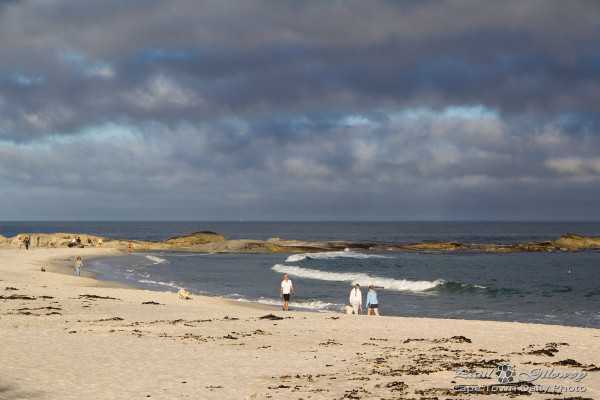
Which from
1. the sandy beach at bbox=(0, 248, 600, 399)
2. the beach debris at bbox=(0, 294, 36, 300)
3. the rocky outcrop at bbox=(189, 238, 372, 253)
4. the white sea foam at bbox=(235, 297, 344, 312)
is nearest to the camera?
the sandy beach at bbox=(0, 248, 600, 399)

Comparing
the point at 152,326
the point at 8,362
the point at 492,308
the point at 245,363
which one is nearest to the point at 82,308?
the point at 152,326

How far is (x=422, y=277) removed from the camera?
4831 cm

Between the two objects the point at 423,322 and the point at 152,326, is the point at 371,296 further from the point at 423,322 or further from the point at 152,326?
the point at 152,326

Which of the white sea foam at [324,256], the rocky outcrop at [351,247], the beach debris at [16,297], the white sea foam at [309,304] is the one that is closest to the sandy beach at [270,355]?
the beach debris at [16,297]

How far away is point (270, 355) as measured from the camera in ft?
50.9

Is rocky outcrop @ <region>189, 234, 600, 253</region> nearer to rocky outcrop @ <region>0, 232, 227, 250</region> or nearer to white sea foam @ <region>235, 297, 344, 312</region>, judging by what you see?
rocky outcrop @ <region>0, 232, 227, 250</region>

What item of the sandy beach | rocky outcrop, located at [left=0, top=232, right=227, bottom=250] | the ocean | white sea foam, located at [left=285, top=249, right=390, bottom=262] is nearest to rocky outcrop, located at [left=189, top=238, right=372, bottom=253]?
rocky outcrop, located at [left=0, top=232, right=227, bottom=250]

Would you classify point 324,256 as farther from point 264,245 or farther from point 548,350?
point 548,350

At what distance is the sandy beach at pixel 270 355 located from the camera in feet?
38.0

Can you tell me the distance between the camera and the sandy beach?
1158cm

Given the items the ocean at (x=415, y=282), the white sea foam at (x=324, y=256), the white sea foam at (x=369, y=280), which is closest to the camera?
the ocean at (x=415, y=282)

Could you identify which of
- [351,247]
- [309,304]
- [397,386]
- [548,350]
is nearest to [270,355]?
[397,386]

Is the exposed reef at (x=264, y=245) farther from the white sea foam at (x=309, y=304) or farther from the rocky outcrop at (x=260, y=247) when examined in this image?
the white sea foam at (x=309, y=304)

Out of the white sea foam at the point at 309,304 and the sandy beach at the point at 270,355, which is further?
the white sea foam at the point at 309,304
